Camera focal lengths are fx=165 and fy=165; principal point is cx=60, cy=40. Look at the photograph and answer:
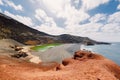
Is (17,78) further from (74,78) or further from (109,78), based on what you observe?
(109,78)

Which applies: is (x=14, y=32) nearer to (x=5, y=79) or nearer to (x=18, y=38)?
(x=18, y=38)

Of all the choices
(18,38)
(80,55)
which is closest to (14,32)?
(18,38)

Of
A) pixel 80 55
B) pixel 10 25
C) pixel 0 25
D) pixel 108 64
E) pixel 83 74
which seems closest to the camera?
pixel 83 74

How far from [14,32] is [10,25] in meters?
15.7

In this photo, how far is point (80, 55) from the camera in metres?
39.4

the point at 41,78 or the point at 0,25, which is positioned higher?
the point at 0,25

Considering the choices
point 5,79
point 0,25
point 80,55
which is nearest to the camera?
point 5,79

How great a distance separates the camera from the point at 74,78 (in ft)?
65.0

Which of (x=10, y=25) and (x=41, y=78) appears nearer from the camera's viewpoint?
(x=41, y=78)

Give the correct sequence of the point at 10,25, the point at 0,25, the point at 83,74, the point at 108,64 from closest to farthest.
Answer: the point at 83,74
the point at 108,64
the point at 0,25
the point at 10,25

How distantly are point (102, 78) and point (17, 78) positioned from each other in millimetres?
10276

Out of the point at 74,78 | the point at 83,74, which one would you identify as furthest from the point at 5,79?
the point at 83,74

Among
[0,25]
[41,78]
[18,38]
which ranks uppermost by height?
[0,25]

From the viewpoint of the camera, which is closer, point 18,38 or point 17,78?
point 17,78
